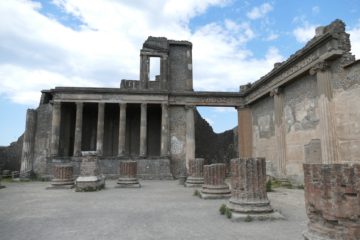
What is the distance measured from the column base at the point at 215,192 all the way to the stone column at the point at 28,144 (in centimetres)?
1370

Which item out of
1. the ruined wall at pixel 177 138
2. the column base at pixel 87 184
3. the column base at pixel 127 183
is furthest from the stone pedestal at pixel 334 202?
the ruined wall at pixel 177 138

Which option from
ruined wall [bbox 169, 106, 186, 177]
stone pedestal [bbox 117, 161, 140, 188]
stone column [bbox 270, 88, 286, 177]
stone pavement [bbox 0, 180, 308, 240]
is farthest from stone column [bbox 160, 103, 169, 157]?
stone pavement [bbox 0, 180, 308, 240]

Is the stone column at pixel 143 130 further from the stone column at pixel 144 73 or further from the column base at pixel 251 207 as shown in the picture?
the column base at pixel 251 207

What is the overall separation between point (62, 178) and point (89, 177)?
1.69 meters

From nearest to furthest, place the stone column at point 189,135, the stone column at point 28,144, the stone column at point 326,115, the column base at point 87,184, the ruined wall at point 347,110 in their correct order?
the ruined wall at point 347,110 < the stone column at point 326,115 < the column base at point 87,184 < the stone column at point 28,144 < the stone column at point 189,135

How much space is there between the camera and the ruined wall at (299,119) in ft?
41.5

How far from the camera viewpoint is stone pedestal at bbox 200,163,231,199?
9102mm

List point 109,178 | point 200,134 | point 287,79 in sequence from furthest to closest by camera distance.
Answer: point 200,134 < point 109,178 < point 287,79

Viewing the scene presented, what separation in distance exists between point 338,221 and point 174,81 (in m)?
20.0

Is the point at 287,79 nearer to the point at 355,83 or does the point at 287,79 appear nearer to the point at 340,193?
the point at 355,83

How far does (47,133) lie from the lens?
64.8ft

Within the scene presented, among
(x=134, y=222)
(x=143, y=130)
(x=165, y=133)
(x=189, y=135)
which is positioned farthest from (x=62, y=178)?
(x=189, y=135)

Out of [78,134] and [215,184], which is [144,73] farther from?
[215,184]

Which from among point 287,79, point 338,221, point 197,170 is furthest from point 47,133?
point 338,221
